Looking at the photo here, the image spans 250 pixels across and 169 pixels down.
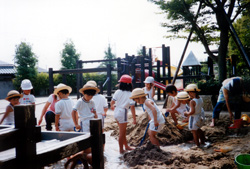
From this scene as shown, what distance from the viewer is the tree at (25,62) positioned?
100.0 feet

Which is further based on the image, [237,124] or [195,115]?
[237,124]

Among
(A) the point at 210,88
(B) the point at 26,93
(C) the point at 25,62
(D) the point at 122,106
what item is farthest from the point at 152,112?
(C) the point at 25,62

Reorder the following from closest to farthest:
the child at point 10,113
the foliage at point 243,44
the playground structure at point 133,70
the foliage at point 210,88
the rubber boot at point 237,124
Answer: the child at point 10,113 < the rubber boot at point 237,124 < the foliage at point 210,88 < the playground structure at point 133,70 < the foliage at point 243,44

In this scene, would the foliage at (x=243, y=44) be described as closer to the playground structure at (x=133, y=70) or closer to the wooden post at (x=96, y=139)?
the playground structure at (x=133, y=70)

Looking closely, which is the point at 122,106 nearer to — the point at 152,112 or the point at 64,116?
the point at 152,112

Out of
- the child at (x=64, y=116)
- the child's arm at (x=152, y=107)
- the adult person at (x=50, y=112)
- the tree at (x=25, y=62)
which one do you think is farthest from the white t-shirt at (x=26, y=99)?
the tree at (x=25, y=62)

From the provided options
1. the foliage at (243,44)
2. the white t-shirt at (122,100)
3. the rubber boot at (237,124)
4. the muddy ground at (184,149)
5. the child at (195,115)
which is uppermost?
the foliage at (243,44)

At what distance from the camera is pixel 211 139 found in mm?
5082

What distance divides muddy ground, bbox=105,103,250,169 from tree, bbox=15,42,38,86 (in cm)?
2811

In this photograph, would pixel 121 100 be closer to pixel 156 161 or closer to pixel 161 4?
pixel 156 161

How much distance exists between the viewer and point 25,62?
3078 centimetres

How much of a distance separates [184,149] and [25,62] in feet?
101

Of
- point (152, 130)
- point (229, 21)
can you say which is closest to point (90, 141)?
point (152, 130)

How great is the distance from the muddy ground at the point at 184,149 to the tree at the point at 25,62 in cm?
2811
